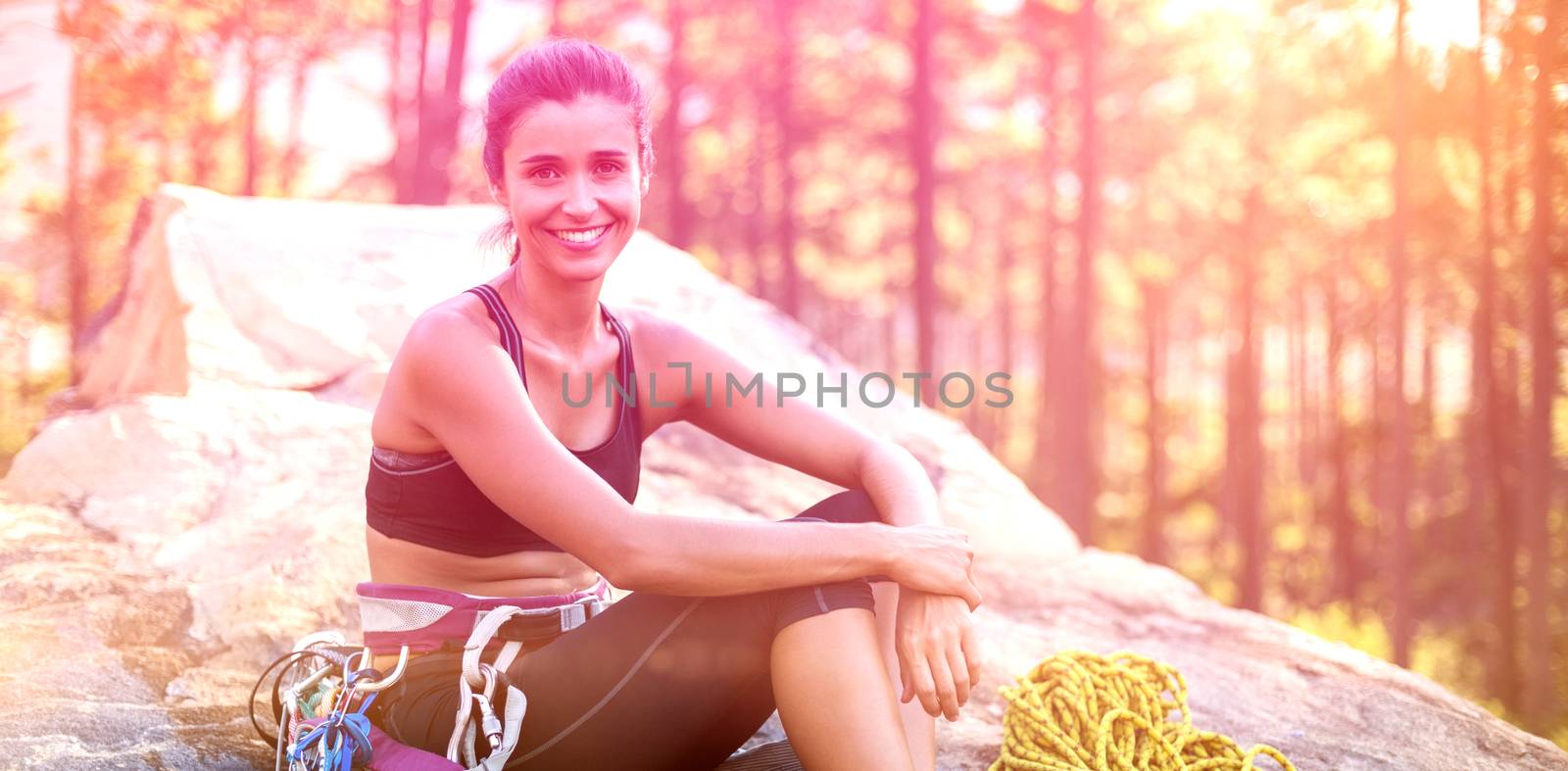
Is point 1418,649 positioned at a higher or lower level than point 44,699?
lower

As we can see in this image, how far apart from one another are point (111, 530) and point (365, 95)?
12762 mm

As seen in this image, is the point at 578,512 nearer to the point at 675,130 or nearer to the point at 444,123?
the point at 444,123

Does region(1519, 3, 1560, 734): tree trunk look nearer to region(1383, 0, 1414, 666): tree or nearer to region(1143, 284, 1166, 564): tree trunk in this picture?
region(1383, 0, 1414, 666): tree

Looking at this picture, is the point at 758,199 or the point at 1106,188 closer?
the point at 1106,188

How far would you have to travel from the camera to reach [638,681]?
2.33 metres

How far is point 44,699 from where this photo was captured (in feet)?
10.2

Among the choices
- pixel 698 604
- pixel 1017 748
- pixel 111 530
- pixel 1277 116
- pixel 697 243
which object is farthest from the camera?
pixel 697 243

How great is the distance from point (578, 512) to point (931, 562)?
804 millimetres

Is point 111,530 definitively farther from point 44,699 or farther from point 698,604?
point 698,604

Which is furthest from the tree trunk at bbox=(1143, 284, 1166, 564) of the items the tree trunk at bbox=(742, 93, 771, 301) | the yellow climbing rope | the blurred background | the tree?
the yellow climbing rope

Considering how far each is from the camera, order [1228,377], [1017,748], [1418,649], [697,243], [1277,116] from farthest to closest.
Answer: [1228,377]
[697,243]
[1418,649]
[1277,116]
[1017,748]

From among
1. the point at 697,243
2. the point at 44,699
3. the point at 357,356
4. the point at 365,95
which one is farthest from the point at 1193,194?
the point at 44,699

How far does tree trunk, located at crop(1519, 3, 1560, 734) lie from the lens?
9766 mm

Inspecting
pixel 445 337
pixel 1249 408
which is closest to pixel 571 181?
pixel 445 337
